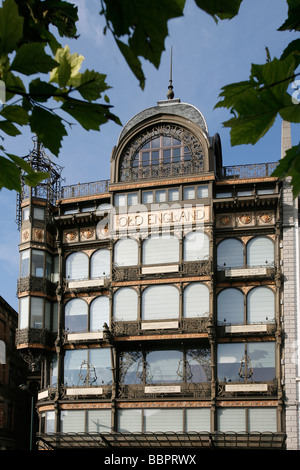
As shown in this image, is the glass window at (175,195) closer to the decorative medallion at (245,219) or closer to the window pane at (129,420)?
the decorative medallion at (245,219)

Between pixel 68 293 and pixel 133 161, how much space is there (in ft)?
27.6

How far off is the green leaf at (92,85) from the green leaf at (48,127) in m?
0.15

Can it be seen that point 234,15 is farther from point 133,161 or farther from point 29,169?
point 133,161

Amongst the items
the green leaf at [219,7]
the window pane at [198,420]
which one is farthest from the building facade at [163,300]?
the green leaf at [219,7]

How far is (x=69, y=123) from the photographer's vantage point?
107 inches

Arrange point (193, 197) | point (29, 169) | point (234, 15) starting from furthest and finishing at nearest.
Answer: point (193, 197), point (29, 169), point (234, 15)

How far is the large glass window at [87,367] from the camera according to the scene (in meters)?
38.8

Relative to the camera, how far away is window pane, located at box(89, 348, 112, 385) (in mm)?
38594

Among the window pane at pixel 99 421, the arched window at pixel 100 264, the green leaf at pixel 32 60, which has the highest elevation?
the arched window at pixel 100 264

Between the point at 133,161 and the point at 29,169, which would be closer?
the point at 29,169

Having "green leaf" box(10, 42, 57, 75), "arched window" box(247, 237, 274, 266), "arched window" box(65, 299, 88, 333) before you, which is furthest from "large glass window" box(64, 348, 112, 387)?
"green leaf" box(10, 42, 57, 75)

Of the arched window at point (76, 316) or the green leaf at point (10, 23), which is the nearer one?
the green leaf at point (10, 23)

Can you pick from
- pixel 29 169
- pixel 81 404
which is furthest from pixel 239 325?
pixel 29 169

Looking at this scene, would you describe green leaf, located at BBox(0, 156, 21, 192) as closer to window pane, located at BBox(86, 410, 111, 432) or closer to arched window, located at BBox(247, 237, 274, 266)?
arched window, located at BBox(247, 237, 274, 266)
